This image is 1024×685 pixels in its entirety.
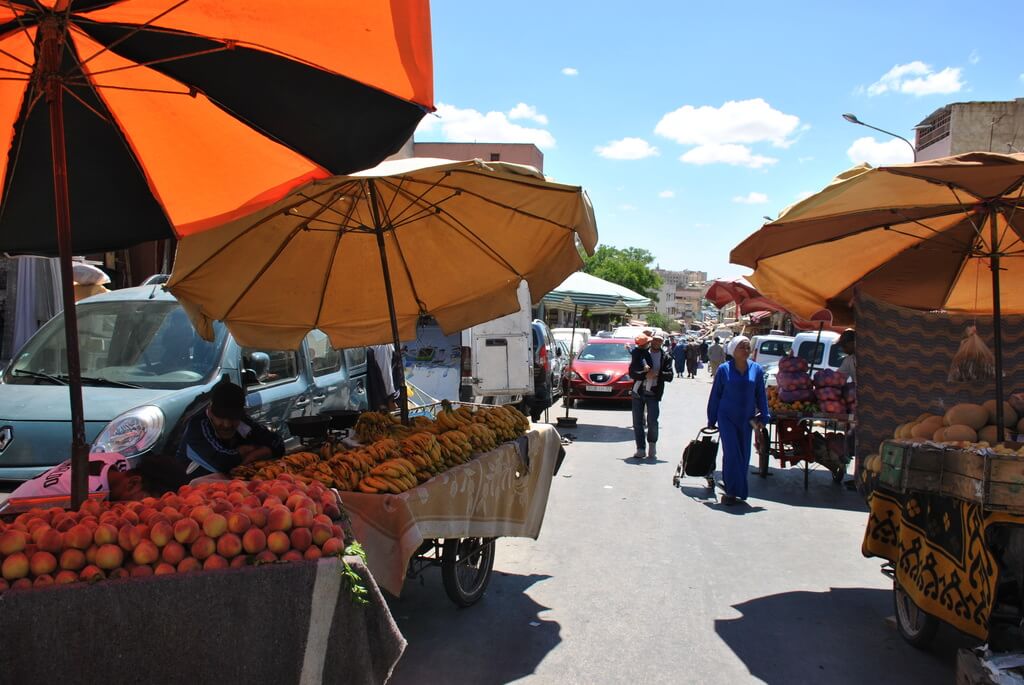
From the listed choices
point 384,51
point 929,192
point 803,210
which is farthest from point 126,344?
point 929,192

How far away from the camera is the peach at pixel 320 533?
2736 millimetres

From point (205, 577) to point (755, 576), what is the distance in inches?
189

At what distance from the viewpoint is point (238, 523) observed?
2.72m

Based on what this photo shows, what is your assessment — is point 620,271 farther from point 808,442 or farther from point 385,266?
point 385,266

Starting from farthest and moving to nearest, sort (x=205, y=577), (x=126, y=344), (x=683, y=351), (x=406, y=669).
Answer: (x=683, y=351) < (x=126, y=344) < (x=406, y=669) < (x=205, y=577)

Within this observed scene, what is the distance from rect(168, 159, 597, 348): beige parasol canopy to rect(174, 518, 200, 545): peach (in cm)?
237

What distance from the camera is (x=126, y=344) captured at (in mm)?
6684

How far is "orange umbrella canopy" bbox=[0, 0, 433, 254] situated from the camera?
10.8 ft

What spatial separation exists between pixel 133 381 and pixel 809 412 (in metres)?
7.68

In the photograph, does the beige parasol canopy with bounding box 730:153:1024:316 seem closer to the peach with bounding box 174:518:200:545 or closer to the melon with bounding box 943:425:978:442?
the melon with bounding box 943:425:978:442

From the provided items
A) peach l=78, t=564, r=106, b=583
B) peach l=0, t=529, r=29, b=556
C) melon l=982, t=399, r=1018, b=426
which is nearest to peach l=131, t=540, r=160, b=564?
peach l=78, t=564, r=106, b=583

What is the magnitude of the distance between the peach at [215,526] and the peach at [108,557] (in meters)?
0.28

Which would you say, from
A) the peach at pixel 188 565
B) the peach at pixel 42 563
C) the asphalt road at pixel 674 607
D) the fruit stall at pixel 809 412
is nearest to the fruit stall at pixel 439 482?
the asphalt road at pixel 674 607

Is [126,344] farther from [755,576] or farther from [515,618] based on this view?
[755,576]
